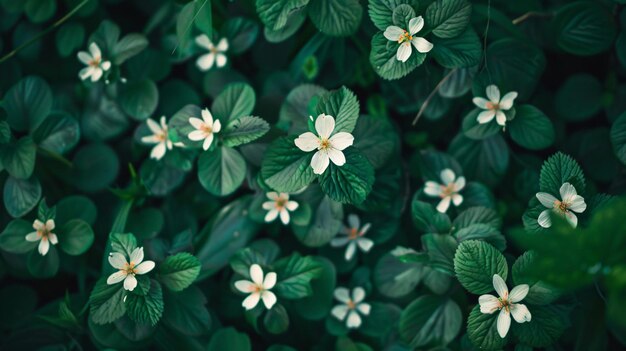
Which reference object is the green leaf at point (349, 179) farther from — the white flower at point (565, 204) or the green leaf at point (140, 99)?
the green leaf at point (140, 99)

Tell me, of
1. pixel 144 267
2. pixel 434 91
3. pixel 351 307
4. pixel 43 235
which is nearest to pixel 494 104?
pixel 434 91

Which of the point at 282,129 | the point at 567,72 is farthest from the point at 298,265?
the point at 567,72

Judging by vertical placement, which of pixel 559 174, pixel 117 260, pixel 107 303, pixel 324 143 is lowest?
pixel 107 303

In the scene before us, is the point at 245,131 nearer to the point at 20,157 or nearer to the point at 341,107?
the point at 341,107

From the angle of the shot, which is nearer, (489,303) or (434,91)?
(489,303)

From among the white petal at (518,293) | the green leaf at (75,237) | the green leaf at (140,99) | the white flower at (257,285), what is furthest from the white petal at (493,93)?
the green leaf at (75,237)

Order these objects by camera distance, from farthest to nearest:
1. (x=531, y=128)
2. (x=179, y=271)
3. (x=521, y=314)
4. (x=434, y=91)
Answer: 1. (x=434, y=91)
2. (x=531, y=128)
3. (x=179, y=271)
4. (x=521, y=314)
